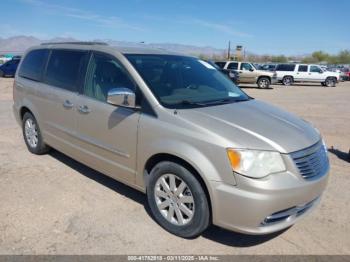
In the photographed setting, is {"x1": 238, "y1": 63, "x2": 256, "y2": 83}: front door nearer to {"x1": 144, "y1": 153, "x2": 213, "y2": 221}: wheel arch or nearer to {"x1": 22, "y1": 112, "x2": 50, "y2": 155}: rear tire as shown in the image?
{"x1": 22, "y1": 112, "x2": 50, "y2": 155}: rear tire

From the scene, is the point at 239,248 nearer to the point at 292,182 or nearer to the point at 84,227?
the point at 292,182

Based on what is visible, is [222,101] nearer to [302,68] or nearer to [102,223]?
[102,223]

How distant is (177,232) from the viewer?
3.57m

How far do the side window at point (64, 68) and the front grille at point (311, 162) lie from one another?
2.89 m

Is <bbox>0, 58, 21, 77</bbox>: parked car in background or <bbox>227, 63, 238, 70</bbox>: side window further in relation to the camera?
<bbox>0, 58, 21, 77</bbox>: parked car in background

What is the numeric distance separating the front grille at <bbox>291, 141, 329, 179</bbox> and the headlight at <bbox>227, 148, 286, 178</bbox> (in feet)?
0.66

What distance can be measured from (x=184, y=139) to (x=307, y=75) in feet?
90.3

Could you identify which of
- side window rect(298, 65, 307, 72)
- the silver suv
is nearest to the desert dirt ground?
the silver suv

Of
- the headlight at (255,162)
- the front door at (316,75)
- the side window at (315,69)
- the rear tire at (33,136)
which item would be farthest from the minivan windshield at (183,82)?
the side window at (315,69)

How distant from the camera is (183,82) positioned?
4.27 m

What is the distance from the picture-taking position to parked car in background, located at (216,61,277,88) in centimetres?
2472

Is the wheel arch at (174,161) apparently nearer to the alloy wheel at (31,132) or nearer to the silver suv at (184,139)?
the silver suv at (184,139)

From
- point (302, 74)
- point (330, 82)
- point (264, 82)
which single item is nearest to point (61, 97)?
point (264, 82)

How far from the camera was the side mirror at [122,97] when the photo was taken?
3.72 metres
